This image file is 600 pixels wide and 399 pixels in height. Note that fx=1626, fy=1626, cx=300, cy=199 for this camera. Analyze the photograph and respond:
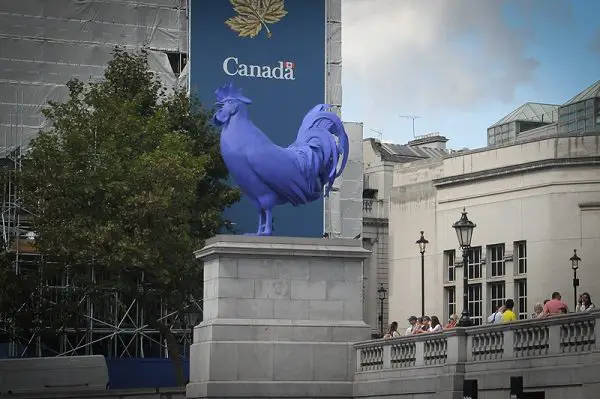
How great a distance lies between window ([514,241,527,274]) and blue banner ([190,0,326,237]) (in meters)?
8.66

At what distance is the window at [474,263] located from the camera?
72.3 meters

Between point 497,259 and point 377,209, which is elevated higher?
point 377,209

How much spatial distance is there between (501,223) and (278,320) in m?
32.5

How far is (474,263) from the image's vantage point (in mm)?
72812

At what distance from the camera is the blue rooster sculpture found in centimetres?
4044

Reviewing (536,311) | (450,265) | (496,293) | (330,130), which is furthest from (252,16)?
(536,311)

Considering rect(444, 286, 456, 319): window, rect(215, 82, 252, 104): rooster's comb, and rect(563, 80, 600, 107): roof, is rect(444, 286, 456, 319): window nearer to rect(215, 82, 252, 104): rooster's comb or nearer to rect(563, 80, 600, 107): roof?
rect(563, 80, 600, 107): roof

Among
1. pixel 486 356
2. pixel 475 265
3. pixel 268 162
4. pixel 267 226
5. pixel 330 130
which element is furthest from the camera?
pixel 475 265

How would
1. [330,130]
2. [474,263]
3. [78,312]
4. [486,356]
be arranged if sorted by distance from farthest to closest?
[474,263] → [78,312] → [330,130] → [486,356]

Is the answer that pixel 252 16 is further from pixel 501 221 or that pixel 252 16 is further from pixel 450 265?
pixel 450 265

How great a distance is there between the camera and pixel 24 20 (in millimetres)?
66812

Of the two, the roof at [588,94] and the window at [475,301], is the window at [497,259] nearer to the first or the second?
the window at [475,301]

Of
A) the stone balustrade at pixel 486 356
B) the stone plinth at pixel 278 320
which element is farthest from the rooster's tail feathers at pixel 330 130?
the stone balustrade at pixel 486 356

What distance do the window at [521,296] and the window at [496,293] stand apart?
1.02 meters
